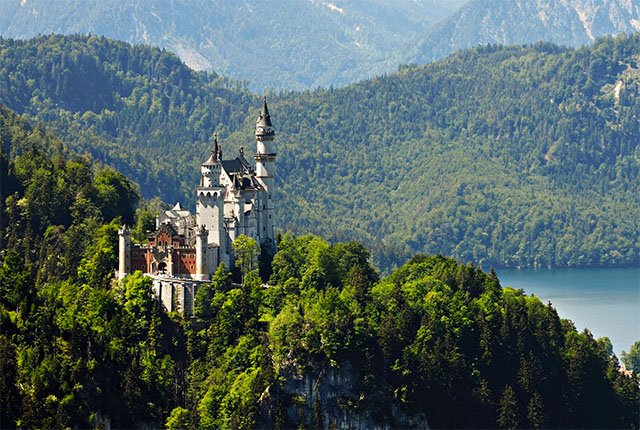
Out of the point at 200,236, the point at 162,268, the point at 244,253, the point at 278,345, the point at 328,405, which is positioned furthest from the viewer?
the point at 244,253

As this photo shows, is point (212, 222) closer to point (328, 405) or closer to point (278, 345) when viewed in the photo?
point (278, 345)

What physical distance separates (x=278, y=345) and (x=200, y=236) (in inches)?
341

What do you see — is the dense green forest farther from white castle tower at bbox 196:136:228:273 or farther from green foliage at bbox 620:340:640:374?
green foliage at bbox 620:340:640:374

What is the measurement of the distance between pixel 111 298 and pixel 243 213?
10959 mm

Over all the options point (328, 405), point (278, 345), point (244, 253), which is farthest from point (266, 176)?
point (328, 405)

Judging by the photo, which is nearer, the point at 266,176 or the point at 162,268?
the point at 162,268

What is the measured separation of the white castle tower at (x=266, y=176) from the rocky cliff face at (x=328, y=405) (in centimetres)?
1225

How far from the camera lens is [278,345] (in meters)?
103

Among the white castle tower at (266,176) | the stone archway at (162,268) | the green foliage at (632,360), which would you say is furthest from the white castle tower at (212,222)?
the green foliage at (632,360)

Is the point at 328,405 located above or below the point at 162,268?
below

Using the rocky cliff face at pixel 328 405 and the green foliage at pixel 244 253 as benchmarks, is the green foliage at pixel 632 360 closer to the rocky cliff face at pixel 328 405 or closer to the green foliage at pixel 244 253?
the rocky cliff face at pixel 328 405

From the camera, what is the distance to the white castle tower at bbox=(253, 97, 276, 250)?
11256 cm

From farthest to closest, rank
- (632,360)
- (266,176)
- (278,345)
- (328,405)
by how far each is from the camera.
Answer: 1. (632,360)
2. (266,176)
3. (328,405)
4. (278,345)

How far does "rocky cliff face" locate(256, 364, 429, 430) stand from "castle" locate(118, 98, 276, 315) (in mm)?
8674
